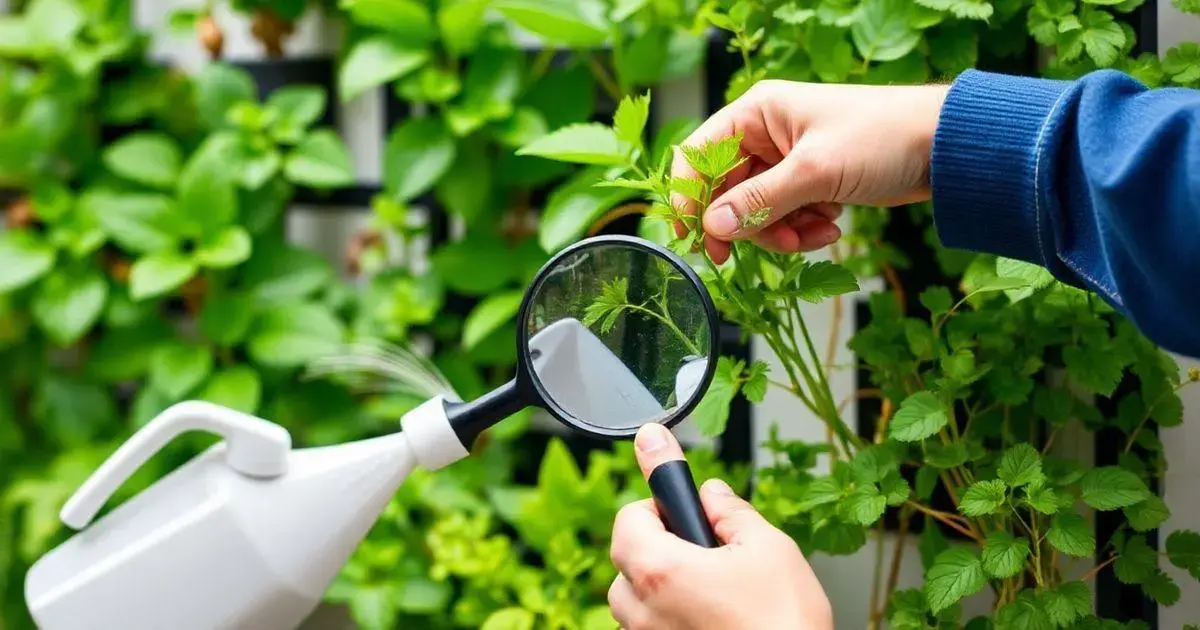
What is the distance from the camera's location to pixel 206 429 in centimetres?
85

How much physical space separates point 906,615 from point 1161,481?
31cm

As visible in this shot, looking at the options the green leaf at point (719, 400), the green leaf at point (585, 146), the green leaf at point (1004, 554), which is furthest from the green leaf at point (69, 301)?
the green leaf at point (1004, 554)

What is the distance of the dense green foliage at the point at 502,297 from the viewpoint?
31.7 inches

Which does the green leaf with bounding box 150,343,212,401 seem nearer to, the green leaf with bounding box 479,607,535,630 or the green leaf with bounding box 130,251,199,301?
the green leaf with bounding box 130,251,199,301

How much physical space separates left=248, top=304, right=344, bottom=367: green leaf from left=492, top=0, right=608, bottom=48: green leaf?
47 cm

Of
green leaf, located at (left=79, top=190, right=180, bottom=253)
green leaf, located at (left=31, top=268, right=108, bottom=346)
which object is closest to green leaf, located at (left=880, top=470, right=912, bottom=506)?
green leaf, located at (left=79, top=190, right=180, bottom=253)

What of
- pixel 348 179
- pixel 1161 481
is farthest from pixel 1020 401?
pixel 348 179

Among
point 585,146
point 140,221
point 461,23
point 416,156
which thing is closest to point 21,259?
point 140,221

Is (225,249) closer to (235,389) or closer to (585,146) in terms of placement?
(235,389)

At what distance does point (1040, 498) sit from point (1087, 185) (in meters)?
0.23

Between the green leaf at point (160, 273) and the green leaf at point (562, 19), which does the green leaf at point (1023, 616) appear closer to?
the green leaf at point (562, 19)

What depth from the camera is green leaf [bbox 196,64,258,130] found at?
54.6 inches

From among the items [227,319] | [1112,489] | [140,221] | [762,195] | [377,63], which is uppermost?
[762,195]

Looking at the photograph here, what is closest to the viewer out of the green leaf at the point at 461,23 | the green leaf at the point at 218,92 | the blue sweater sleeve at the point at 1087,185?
the blue sweater sleeve at the point at 1087,185
